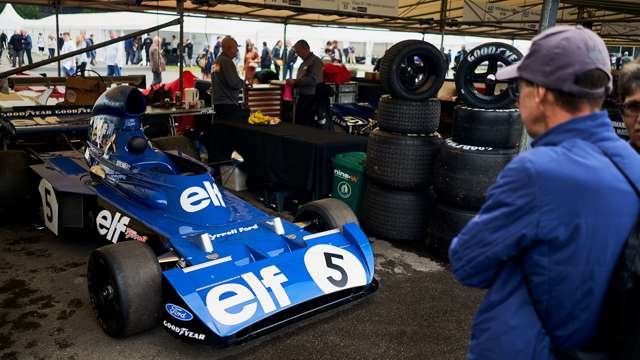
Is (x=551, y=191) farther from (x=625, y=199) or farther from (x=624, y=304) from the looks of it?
(x=624, y=304)

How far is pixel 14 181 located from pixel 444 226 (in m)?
3.67

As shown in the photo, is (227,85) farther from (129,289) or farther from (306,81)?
(129,289)

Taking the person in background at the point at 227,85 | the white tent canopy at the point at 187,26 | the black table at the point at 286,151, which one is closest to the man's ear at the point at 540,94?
the black table at the point at 286,151

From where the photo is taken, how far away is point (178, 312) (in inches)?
Result: 107

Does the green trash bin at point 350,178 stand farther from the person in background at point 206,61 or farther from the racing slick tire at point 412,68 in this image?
the person in background at point 206,61

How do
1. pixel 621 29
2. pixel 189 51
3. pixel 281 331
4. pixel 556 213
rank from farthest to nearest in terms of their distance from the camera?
pixel 189 51 → pixel 621 29 → pixel 281 331 → pixel 556 213

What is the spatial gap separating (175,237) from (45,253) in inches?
63.6

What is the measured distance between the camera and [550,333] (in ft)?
4.05

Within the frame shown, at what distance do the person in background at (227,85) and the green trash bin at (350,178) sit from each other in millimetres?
1988

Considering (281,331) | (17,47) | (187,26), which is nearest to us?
(281,331)

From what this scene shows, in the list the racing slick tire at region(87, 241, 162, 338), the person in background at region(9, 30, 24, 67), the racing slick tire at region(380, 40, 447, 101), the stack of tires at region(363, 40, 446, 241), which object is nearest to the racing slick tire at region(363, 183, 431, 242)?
the stack of tires at region(363, 40, 446, 241)

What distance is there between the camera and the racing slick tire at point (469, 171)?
158 inches

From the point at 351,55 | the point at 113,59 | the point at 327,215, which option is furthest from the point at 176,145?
the point at 351,55

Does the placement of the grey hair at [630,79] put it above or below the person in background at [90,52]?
below
